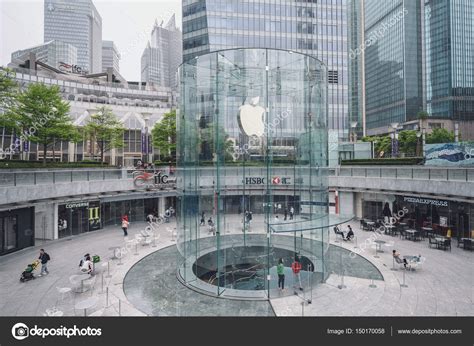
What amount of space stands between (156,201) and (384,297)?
1096 inches

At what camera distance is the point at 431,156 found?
26.5 m

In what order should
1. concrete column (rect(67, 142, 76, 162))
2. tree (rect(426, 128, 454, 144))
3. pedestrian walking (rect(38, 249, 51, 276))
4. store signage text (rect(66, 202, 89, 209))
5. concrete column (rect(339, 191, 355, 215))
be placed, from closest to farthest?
pedestrian walking (rect(38, 249, 51, 276)), store signage text (rect(66, 202, 89, 209)), concrete column (rect(339, 191, 355, 215)), concrete column (rect(67, 142, 76, 162)), tree (rect(426, 128, 454, 144))

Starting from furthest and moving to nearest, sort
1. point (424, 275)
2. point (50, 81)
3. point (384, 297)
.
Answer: point (50, 81) → point (424, 275) → point (384, 297)

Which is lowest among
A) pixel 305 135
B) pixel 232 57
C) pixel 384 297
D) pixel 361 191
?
pixel 384 297

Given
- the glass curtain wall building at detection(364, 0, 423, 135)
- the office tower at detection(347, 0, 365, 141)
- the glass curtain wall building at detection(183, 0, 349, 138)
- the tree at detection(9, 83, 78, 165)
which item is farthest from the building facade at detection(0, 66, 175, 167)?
the office tower at detection(347, 0, 365, 141)

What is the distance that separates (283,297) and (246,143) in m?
11.2

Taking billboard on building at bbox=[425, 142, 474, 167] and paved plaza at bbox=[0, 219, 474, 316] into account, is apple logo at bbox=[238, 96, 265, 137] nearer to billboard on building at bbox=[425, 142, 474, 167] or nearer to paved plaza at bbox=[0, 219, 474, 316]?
paved plaza at bbox=[0, 219, 474, 316]

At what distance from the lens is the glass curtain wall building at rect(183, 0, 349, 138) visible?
6925 cm

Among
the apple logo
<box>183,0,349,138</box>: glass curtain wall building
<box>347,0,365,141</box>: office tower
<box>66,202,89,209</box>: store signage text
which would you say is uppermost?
<box>347,0,365,141</box>: office tower

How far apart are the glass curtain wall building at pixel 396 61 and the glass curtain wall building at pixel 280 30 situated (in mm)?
53574

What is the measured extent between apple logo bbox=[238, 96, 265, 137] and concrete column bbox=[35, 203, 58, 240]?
18662 millimetres
